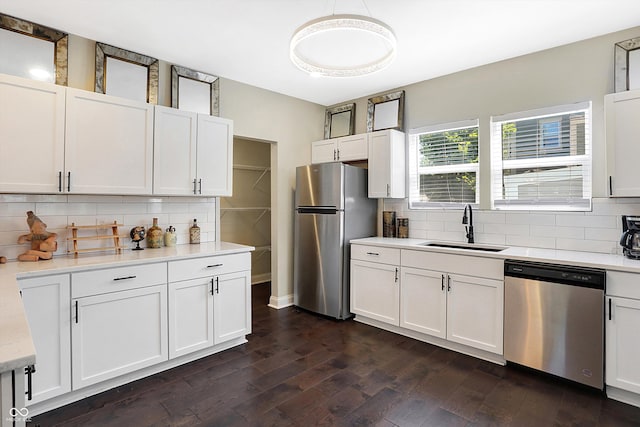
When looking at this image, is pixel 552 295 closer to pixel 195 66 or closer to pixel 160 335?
pixel 160 335

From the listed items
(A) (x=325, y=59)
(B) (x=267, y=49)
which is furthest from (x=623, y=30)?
→ (B) (x=267, y=49)

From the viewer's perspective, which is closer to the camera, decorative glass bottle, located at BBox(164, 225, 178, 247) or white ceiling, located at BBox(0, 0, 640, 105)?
white ceiling, located at BBox(0, 0, 640, 105)

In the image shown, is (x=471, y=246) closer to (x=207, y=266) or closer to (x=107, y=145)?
(x=207, y=266)

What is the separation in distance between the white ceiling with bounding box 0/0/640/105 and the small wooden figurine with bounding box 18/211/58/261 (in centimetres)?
152

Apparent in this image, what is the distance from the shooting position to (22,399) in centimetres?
98

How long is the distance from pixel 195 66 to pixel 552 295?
146 inches

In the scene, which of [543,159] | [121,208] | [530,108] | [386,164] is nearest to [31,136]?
[121,208]

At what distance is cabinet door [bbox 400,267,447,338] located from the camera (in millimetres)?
3096

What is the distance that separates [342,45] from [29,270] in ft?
9.15

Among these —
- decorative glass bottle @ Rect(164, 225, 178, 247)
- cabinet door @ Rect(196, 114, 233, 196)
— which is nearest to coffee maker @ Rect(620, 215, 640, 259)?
cabinet door @ Rect(196, 114, 233, 196)

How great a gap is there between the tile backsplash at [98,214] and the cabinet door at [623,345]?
3.41 m

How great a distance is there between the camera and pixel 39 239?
2.51m

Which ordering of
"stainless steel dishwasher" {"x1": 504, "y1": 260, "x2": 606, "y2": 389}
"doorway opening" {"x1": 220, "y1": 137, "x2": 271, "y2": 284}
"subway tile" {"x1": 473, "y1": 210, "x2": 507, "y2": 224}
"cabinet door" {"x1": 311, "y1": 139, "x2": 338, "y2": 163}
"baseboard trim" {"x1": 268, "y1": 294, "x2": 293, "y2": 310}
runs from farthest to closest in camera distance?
"doorway opening" {"x1": 220, "y1": 137, "x2": 271, "y2": 284} < "cabinet door" {"x1": 311, "y1": 139, "x2": 338, "y2": 163} < "baseboard trim" {"x1": 268, "y1": 294, "x2": 293, "y2": 310} < "subway tile" {"x1": 473, "y1": 210, "x2": 507, "y2": 224} < "stainless steel dishwasher" {"x1": 504, "y1": 260, "x2": 606, "y2": 389}

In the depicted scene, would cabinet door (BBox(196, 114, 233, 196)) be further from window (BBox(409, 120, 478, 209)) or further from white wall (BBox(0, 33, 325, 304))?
window (BBox(409, 120, 478, 209))
